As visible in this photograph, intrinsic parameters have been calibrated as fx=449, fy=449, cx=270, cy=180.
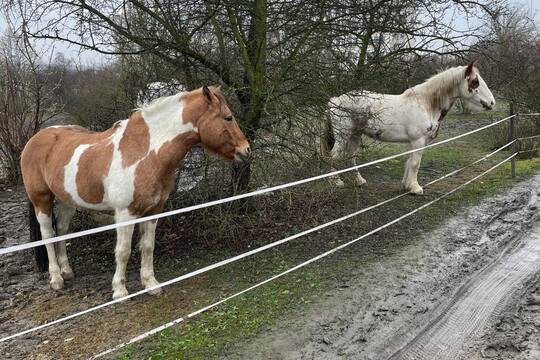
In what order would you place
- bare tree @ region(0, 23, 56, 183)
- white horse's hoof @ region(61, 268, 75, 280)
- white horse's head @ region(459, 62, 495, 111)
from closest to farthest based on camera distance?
1. white horse's hoof @ region(61, 268, 75, 280)
2. white horse's head @ region(459, 62, 495, 111)
3. bare tree @ region(0, 23, 56, 183)

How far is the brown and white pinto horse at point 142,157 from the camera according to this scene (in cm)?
390

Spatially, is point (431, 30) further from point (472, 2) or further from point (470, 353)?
point (470, 353)

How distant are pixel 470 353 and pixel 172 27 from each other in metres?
4.12

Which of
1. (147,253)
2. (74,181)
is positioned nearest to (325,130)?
(147,253)

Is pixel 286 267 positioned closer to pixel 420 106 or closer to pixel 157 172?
pixel 157 172

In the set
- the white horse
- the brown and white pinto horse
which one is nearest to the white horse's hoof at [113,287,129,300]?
the brown and white pinto horse

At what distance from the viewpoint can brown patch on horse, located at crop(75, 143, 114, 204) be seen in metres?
4.01

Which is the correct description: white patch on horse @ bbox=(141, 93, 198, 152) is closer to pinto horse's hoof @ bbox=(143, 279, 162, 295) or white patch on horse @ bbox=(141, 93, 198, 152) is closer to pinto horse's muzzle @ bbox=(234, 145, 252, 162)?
pinto horse's muzzle @ bbox=(234, 145, 252, 162)

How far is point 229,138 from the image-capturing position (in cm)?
393

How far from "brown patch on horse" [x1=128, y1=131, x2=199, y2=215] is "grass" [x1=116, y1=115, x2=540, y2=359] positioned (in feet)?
2.91

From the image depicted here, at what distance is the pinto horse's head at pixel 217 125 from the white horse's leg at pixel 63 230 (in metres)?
1.96

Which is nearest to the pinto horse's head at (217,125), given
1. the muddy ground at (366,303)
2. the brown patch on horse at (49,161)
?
the brown patch on horse at (49,161)

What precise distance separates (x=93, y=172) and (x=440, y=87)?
5712 mm

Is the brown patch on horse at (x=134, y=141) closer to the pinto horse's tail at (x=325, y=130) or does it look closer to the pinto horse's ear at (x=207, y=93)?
the pinto horse's ear at (x=207, y=93)
